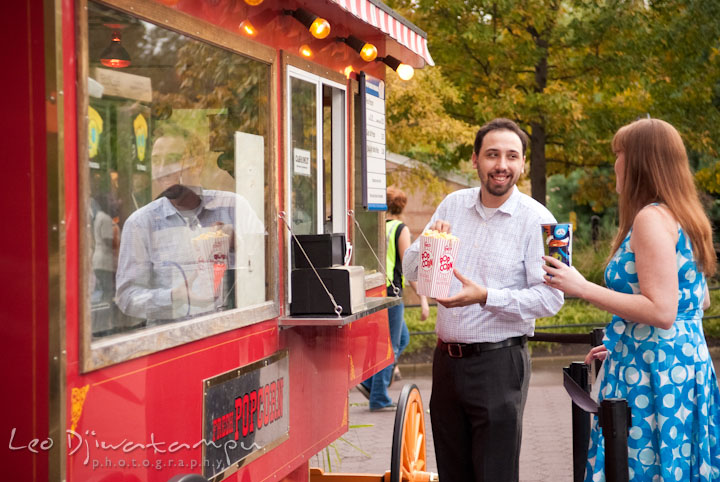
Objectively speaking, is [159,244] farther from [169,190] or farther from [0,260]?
[0,260]

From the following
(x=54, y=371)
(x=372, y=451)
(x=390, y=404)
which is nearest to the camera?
(x=54, y=371)

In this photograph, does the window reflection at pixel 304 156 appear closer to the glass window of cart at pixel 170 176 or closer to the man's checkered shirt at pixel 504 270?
the glass window of cart at pixel 170 176

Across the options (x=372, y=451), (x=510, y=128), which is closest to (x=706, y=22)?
(x=372, y=451)

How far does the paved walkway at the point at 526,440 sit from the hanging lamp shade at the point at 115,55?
325cm

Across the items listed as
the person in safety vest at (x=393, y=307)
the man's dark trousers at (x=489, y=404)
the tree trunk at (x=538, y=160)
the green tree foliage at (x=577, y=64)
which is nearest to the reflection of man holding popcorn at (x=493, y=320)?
the man's dark trousers at (x=489, y=404)

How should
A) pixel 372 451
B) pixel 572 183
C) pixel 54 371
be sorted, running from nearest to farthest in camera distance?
pixel 54 371 → pixel 372 451 → pixel 572 183

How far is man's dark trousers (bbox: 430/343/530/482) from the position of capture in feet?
13.0

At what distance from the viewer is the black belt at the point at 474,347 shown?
399 centimetres

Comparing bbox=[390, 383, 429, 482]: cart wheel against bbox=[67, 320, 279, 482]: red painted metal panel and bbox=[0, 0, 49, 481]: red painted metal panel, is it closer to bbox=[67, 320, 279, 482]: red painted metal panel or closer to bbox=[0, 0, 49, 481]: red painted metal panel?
bbox=[67, 320, 279, 482]: red painted metal panel

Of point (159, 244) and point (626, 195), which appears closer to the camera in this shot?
point (159, 244)

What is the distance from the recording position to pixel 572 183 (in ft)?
88.9

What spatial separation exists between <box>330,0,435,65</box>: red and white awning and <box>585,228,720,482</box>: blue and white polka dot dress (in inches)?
62.4

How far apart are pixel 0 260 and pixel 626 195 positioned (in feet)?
7.16

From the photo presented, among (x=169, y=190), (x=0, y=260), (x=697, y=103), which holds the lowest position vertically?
(x=0, y=260)
